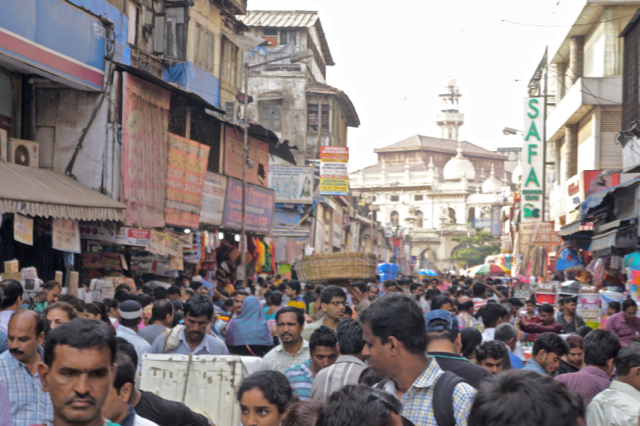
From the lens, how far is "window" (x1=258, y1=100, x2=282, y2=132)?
138 ft

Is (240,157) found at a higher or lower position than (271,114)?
A: lower

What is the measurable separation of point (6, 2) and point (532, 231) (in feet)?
70.3

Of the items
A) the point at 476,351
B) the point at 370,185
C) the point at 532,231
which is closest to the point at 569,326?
the point at 476,351

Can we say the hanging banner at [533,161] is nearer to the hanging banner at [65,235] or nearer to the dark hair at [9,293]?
the hanging banner at [65,235]

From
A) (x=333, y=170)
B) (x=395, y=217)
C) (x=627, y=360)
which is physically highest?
(x=395, y=217)

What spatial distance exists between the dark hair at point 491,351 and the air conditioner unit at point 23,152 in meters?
10.8

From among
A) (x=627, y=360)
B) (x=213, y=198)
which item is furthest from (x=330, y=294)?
(x=213, y=198)

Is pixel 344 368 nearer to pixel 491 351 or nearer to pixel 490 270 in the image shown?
pixel 491 351

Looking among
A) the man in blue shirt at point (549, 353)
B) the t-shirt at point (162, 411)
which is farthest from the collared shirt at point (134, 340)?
the man in blue shirt at point (549, 353)

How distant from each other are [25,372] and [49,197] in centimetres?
824

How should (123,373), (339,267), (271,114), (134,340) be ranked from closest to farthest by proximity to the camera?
(123,373)
(134,340)
(339,267)
(271,114)

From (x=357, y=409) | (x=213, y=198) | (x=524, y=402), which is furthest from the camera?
(x=213, y=198)

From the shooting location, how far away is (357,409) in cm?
247

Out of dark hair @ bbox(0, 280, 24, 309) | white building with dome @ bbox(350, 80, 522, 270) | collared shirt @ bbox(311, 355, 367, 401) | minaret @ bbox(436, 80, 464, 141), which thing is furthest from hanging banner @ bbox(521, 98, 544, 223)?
minaret @ bbox(436, 80, 464, 141)
